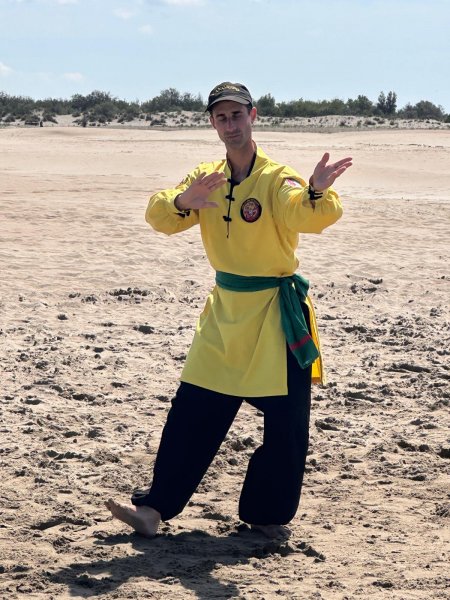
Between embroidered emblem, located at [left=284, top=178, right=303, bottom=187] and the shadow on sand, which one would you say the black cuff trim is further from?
the shadow on sand

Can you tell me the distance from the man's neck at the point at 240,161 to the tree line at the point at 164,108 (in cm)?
3567

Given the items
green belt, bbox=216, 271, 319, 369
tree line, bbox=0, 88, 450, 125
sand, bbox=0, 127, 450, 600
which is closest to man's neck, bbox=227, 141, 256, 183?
green belt, bbox=216, 271, 319, 369

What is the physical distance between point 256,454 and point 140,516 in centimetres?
53

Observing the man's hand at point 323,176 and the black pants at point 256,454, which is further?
the black pants at point 256,454

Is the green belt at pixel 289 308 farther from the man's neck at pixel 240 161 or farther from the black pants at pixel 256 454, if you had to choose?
the man's neck at pixel 240 161

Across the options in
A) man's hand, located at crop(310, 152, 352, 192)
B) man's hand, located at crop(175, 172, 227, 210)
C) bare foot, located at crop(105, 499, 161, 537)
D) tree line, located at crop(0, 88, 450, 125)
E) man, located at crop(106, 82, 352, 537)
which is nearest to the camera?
man's hand, located at crop(310, 152, 352, 192)

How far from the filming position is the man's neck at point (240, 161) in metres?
4.93

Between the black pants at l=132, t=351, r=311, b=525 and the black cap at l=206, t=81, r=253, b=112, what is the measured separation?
1005 mm

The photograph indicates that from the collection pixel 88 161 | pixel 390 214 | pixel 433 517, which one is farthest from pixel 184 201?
pixel 88 161

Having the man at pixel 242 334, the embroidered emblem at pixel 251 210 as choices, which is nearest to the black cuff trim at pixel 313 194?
the man at pixel 242 334

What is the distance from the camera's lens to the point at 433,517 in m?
5.45

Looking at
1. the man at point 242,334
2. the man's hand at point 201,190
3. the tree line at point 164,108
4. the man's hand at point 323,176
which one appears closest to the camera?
the man's hand at point 323,176

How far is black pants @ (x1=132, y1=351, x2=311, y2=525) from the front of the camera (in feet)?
16.2

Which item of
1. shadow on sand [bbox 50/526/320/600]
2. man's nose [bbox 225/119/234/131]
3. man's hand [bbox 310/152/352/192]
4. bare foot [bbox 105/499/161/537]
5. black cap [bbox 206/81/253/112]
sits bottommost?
shadow on sand [bbox 50/526/320/600]
